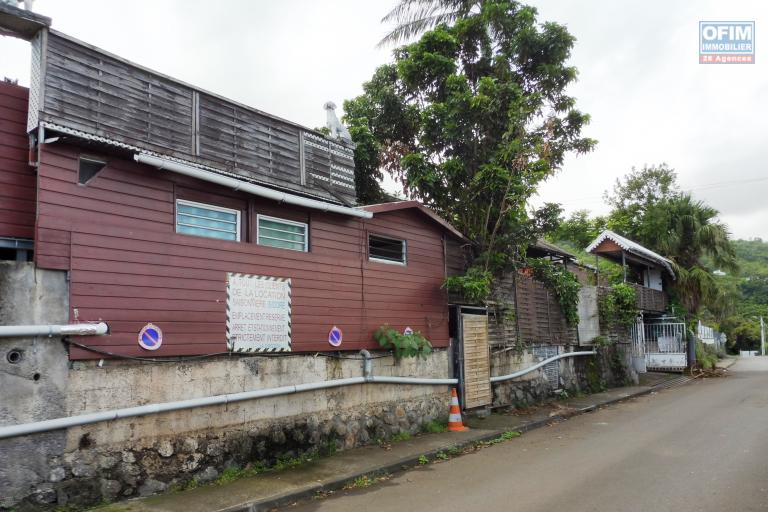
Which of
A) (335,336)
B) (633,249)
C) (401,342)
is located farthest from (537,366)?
(633,249)

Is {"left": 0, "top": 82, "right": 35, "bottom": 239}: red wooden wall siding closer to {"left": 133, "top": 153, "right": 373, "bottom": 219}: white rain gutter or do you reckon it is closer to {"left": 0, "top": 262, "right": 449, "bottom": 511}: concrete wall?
{"left": 0, "top": 262, "right": 449, "bottom": 511}: concrete wall

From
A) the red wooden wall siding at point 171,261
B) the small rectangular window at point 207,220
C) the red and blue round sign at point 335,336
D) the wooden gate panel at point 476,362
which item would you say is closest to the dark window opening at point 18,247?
the red wooden wall siding at point 171,261

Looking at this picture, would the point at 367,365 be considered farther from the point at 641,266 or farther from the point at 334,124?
the point at 641,266

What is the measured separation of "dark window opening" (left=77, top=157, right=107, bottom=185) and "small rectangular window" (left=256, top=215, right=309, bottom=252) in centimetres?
245

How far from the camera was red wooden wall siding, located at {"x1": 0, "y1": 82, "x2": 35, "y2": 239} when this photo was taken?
666 centimetres

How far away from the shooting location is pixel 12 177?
6.72m

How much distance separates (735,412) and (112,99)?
14413 mm

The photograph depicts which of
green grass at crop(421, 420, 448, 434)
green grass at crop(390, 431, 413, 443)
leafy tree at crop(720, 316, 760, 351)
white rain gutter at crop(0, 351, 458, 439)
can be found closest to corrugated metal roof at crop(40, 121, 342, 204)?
white rain gutter at crop(0, 351, 458, 439)

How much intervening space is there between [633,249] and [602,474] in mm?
19436

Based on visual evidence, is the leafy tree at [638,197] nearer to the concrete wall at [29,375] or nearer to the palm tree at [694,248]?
the palm tree at [694,248]

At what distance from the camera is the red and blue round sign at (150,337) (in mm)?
7113

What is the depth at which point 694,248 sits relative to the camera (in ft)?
90.8

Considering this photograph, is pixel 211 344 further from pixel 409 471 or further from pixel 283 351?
pixel 409 471

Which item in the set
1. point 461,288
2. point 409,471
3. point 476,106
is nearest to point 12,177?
point 409,471
